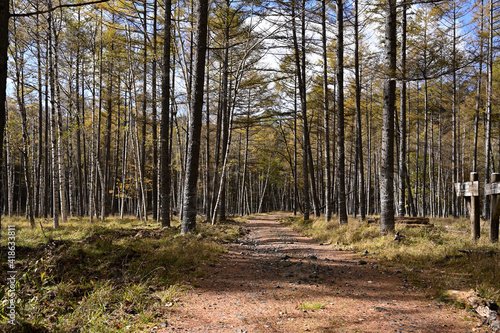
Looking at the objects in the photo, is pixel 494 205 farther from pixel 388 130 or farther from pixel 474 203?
pixel 388 130

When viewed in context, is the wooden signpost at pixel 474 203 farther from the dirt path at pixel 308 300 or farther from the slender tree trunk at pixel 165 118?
the slender tree trunk at pixel 165 118

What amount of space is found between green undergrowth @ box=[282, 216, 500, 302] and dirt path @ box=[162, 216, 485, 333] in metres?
0.42

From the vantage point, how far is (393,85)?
8477mm

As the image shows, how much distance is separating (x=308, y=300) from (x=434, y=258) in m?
3.47

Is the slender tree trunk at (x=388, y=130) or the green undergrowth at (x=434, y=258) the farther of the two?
the slender tree trunk at (x=388, y=130)

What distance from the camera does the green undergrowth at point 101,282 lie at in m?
2.99

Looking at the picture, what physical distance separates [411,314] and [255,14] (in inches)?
458

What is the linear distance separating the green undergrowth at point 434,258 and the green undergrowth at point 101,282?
3791 mm

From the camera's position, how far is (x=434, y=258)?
5.73 metres

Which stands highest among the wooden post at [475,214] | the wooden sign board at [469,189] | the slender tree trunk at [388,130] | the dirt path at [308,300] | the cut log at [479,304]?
the slender tree trunk at [388,130]

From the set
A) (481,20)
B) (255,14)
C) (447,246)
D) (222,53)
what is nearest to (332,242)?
(447,246)

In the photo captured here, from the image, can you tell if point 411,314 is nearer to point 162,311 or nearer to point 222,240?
point 162,311

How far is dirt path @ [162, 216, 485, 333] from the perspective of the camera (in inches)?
122

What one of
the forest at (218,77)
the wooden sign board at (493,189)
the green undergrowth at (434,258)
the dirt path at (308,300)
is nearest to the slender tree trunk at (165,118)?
the forest at (218,77)
